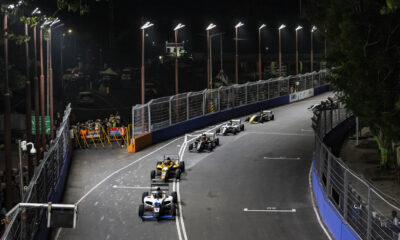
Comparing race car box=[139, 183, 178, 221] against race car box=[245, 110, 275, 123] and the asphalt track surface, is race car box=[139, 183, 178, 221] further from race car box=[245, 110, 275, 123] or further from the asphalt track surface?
race car box=[245, 110, 275, 123]

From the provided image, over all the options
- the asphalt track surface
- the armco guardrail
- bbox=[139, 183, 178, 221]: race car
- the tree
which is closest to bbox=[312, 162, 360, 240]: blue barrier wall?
the armco guardrail

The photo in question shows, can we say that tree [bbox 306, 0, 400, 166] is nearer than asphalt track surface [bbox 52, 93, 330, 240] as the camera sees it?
No

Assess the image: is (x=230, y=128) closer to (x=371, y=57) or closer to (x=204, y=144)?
(x=204, y=144)

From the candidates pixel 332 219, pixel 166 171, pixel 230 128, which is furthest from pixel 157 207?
pixel 230 128

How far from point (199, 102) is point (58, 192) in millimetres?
17965

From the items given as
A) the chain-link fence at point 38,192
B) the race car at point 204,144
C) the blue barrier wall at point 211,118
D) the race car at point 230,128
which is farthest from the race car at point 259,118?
the chain-link fence at point 38,192

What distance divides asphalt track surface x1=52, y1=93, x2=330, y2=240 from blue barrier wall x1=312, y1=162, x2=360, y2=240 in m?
0.42

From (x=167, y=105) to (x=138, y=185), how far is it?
12.6m

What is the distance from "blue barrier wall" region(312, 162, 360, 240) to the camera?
16.9 m

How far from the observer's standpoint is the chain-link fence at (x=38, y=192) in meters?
13.7

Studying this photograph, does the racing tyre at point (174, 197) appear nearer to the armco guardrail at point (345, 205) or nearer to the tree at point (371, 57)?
the armco guardrail at point (345, 205)

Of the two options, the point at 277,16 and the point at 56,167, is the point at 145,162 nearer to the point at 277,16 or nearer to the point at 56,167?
the point at 56,167

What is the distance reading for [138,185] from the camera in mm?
25406

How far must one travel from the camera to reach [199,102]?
3997cm
